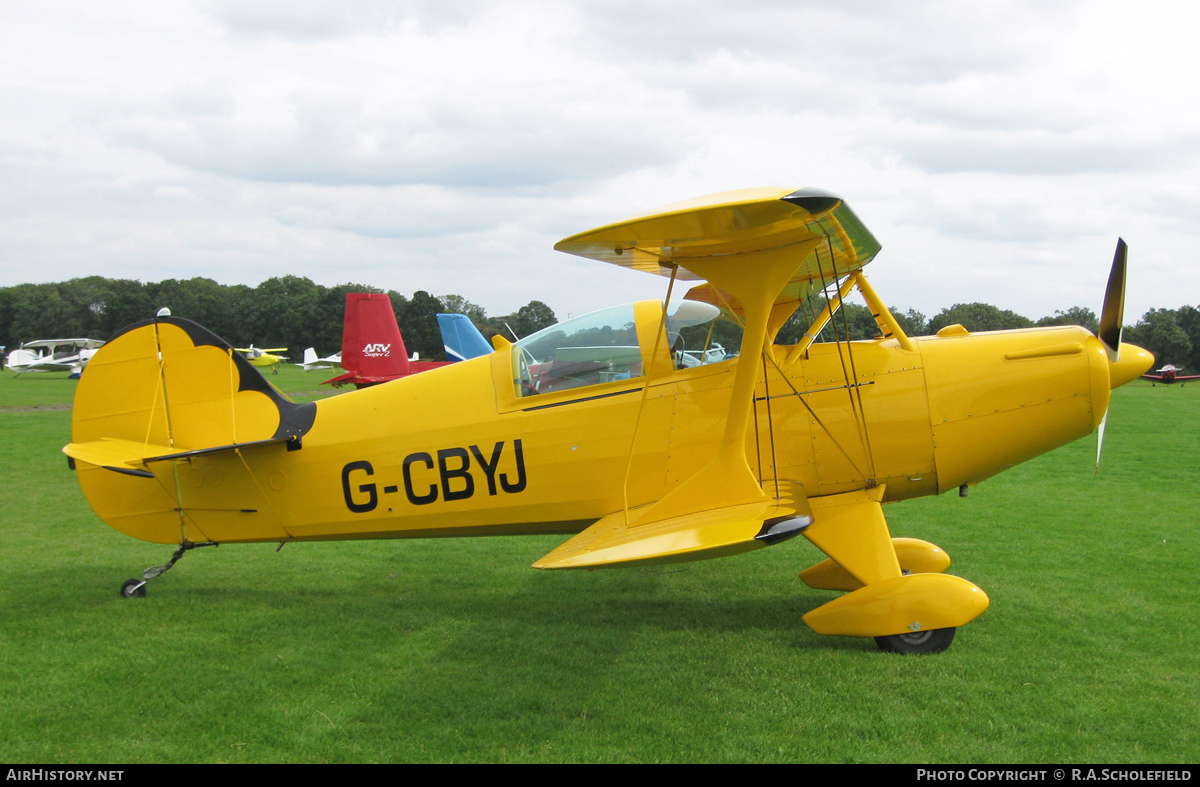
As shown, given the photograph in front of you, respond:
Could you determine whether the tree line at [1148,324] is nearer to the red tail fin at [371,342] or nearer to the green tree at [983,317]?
the green tree at [983,317]

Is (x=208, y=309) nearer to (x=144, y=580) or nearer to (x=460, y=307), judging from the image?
(x=460, y=307)

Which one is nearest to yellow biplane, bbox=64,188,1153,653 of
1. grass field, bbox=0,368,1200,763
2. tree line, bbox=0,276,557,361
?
grass field, bbox=0,368,1200,763

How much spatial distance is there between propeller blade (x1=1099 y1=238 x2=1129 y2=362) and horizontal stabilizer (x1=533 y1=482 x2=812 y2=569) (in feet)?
7.64

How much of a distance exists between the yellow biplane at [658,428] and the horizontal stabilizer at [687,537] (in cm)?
4

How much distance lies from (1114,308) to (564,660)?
4236 millimetres

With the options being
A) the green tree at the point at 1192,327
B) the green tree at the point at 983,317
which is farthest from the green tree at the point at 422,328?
the green tree at the point at 1192,327

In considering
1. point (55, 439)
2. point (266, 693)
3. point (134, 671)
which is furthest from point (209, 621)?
point (55, 439)

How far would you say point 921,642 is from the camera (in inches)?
179

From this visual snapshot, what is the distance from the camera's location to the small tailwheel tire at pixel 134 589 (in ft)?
19.1

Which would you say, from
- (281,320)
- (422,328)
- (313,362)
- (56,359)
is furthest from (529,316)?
(56,359)

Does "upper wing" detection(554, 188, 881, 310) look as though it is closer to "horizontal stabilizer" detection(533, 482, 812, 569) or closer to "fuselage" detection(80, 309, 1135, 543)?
"fuselage" detection(80, 309, 1135, 543)

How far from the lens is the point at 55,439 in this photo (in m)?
15.3

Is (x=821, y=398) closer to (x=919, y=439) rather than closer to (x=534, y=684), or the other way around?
(x=919, y=439)

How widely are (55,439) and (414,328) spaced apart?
57.9 metres
